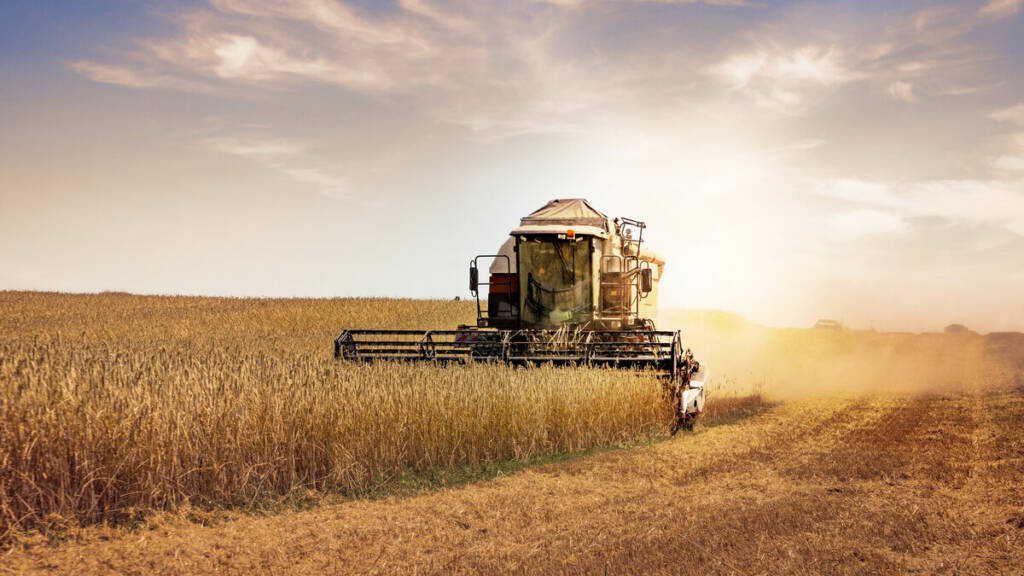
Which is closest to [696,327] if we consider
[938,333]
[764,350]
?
[764,350]

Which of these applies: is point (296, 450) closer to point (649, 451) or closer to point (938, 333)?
point (649, 451)

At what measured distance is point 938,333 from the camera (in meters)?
35.5

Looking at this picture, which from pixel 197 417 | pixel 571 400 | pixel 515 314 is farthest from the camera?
pixel 515 314

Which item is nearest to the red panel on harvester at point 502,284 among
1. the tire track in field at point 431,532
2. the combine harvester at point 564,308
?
the combine harvester at point 564,308

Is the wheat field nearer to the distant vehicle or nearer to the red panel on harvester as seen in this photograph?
the red panel on harvester

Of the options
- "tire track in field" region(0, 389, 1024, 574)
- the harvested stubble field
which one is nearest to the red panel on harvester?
the harvested stubble field

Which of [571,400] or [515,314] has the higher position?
[515,314]

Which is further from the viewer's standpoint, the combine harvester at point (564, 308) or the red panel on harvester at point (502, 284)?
the red panel on harvester at point (502, 284)

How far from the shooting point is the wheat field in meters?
6.61

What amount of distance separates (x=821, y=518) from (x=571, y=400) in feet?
13.1

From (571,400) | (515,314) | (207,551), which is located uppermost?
(515,314)

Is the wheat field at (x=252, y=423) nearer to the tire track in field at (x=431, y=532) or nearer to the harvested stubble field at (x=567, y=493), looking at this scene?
the harvested stubble field at (x=567, y=493)

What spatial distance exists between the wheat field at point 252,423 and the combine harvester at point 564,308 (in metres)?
1.49

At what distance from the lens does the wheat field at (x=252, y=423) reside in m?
6.61
